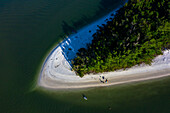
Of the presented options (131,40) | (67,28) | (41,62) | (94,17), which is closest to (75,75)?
(41,62)

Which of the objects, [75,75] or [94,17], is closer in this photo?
[75,75]

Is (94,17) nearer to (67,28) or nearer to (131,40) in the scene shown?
(67,28)

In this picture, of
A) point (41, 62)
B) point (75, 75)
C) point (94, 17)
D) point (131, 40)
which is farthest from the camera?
point (94, 17)

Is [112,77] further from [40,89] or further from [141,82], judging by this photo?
[40,89]

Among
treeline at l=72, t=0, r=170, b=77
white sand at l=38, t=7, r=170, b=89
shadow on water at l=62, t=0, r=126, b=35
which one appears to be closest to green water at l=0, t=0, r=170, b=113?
shadow on water at l=62, t=0, r=126, b=35

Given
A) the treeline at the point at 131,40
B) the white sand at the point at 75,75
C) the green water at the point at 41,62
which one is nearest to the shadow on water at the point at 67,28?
the green water at the point at 41,62

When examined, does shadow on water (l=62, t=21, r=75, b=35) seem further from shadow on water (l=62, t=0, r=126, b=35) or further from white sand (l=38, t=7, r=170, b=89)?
white sand (l=38, t=7, r=170, b=89)

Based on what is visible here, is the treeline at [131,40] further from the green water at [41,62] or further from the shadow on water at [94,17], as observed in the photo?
the shadow on water at [94,17]
